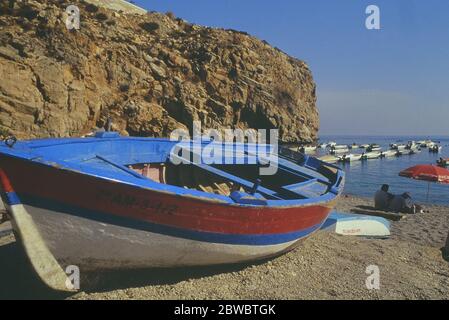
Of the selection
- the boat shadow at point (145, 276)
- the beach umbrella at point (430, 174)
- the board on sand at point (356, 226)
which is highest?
the beach umbrella at point (430, 174)

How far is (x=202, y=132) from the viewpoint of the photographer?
56406 mm

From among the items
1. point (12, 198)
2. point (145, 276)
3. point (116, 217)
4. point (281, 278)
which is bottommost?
point (281, 278)

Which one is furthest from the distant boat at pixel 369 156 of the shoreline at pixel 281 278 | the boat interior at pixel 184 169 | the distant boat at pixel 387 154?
the shoreline at pixel 281 278

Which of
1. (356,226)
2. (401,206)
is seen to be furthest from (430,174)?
(356,226)

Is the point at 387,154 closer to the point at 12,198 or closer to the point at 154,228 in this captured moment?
the point at 154,228

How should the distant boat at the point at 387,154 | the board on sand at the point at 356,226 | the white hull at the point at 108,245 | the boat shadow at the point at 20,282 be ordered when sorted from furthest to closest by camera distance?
1. the distant boat at the point at 387,154
2. the board on sand at the point at 356,226
3. the boat shadow at the point at 20,282
4. the white hull at the point at 108,245

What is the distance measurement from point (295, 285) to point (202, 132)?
49653 mm

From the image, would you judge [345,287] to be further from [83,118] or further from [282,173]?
[83,118]

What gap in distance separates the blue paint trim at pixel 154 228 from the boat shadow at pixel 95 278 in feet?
2.81

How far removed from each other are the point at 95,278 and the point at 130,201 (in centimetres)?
173

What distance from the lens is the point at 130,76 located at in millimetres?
46281

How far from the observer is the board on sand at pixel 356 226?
12625 millimetres

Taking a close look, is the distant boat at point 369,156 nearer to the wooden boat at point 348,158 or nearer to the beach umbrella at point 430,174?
the wooden boat at point 348,158

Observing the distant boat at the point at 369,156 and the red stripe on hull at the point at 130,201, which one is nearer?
the red stripe on hull at the point at 130,201
